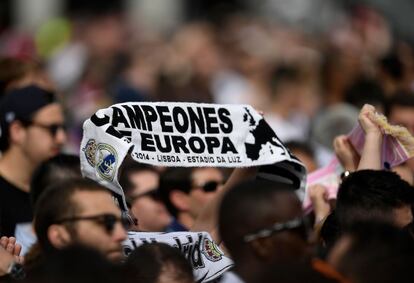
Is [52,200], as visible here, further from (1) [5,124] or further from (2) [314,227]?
(1) [5,124]

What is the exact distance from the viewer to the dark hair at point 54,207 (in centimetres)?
582

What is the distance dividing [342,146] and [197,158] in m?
1.01

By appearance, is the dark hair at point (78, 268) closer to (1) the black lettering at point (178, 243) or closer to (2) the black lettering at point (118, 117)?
(1) the black lettering at point (178, 243)

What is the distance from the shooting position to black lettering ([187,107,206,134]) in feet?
22.0

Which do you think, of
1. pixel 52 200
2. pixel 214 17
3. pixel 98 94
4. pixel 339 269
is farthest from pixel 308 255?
pixel 214 17

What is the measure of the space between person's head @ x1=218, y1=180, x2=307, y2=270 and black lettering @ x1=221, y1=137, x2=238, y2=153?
126cm

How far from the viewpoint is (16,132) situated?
8.56 m

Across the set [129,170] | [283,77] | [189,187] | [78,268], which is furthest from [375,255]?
[283,77]

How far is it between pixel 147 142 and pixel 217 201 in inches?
21.3

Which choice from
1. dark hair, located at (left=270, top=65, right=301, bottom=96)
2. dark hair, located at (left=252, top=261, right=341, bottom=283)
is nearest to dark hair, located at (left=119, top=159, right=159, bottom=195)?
dark hair, located at (left=252, top=261, right=341, bottom=283)

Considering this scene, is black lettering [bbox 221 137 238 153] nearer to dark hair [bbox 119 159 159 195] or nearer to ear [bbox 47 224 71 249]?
ear [bbox 47 224 71 249]

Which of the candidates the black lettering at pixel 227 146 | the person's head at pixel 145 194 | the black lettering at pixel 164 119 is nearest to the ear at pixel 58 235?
the black lettering at pixel 164 119

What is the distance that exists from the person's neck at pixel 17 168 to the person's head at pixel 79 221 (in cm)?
237

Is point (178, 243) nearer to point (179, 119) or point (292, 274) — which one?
point (179, 119)
